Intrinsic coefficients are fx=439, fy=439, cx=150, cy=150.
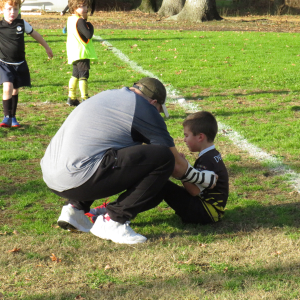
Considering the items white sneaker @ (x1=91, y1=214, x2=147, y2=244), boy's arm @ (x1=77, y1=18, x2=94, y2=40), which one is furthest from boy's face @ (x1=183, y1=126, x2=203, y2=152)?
boy's arm @ (x1=77, y1=18, x2=94, y2=40)

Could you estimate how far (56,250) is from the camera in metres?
3.22

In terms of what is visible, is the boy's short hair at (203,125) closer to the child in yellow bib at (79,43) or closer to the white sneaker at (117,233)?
the white sneaker at (117,233)

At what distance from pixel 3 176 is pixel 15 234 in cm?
140

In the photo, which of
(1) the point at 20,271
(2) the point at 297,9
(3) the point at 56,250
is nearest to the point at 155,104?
(3) the point at 56,250

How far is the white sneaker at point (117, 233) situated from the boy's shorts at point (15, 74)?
3.61 m

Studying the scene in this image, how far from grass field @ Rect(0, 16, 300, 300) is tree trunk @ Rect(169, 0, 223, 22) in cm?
1488

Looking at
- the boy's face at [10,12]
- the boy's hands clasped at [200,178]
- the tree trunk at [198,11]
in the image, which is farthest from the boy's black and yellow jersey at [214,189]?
the tree trunk at [198,11]

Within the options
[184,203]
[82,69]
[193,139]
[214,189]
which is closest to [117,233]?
[184,203]

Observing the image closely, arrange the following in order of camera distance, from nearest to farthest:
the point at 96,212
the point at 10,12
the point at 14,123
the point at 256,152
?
the point at 96,212
the point at 256,152
the point at 10,12
the point at 14,123

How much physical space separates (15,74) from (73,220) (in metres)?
3.57

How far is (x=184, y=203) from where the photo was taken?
3.58 metres

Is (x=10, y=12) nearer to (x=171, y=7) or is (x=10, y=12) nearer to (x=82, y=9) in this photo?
(x=82, y=9)

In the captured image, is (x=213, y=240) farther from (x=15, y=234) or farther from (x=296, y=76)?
(x=296, y=76)

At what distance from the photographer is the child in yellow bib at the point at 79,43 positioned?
7.28 metres
